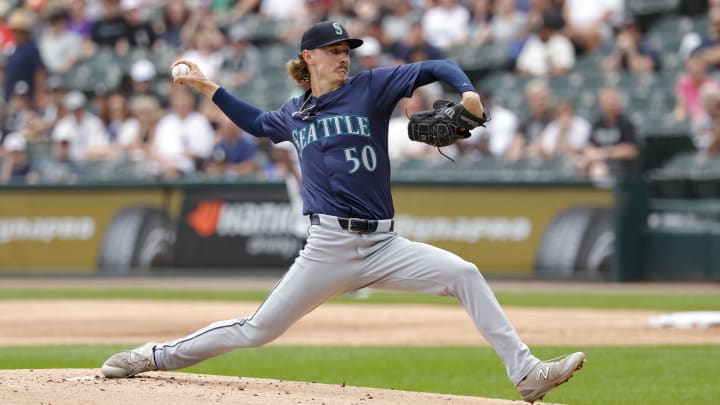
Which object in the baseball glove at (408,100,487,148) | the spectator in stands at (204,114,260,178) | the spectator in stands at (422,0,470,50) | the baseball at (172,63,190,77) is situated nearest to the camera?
the baseball glove at (408,100,487,148)

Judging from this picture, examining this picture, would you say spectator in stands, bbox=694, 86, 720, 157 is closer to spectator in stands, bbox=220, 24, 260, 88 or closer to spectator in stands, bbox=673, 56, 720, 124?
spectator in stands, bbox=673, 56, 720, 124

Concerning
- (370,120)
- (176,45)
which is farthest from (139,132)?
(370,120)

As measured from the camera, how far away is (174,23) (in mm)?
21172

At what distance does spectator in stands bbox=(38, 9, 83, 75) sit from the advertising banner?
8.24 meters

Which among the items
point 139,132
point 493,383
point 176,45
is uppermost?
point 176,45

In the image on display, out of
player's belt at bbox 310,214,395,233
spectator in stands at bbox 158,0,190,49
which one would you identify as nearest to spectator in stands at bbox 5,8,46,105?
spectator in stands at bbox 158,0,190,49

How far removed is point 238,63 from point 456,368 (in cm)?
1163

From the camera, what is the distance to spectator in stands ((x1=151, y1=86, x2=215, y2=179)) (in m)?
17.4

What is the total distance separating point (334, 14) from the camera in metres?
19.4

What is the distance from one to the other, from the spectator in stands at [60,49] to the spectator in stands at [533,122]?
9.17 metres

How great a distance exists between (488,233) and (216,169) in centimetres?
395

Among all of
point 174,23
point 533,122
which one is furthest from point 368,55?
point 174,23

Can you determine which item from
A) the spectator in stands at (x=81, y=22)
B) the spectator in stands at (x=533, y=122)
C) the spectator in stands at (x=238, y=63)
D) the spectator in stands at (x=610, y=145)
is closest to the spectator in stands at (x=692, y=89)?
the spectator in stands at (x=610, y=145)

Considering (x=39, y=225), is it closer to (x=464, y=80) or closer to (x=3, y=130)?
(x=3, y=130)
